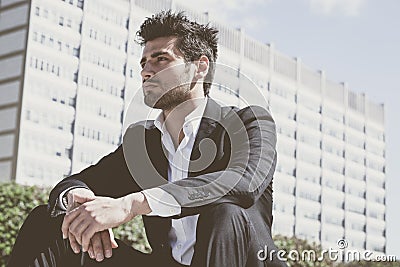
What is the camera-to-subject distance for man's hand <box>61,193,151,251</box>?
1104 mm

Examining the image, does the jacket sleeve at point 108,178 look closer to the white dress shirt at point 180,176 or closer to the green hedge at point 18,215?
the white dress shirt at point 180,176

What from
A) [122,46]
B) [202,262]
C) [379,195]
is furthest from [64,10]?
[379,195]

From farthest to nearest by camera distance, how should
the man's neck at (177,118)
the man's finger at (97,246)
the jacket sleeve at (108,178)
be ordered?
the man's neck at (177,118), the jacket sleeve at (108,178), the man's finger at (97,246)

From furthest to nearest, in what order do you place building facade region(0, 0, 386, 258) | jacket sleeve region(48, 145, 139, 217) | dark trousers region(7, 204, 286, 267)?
building facade region(0, 0, 386, 258) → jacket sleeve region(48, 145, 139, 217) → dark trousers region(7, 204, 286, 267)

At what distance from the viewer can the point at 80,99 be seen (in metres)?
6.20

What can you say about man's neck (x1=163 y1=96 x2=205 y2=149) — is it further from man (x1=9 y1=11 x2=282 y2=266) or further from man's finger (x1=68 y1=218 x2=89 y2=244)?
man's finger (x1=68 y1=218 x2=89 y2=244)

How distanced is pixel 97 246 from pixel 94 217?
0.07 m

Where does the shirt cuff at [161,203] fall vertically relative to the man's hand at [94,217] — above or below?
above

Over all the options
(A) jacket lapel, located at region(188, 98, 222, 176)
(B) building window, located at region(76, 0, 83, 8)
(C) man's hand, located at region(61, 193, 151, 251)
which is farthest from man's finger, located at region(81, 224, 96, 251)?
(B) building window, located at region(76, 0, 83, 8)

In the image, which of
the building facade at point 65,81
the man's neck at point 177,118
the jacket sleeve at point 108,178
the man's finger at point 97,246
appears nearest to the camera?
the man's finger at point 97,246

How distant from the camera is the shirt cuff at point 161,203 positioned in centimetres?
114

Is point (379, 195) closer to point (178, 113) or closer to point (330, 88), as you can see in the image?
point (330, 88)

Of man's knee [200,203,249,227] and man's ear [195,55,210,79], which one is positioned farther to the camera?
man's ear [195,55,210,79]

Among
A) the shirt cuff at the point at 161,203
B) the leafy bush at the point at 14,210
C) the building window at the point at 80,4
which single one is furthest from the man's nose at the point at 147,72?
the building window at the point at 80,4
